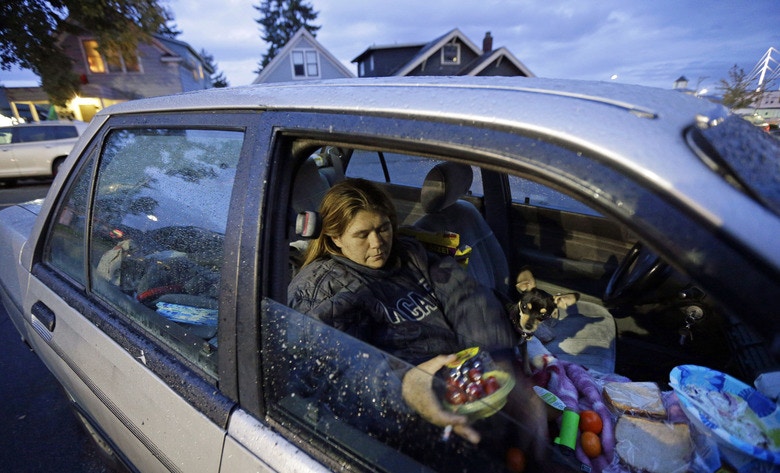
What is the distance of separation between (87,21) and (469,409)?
20.1 metres

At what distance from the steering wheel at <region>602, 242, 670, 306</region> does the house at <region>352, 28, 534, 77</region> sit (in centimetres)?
1885

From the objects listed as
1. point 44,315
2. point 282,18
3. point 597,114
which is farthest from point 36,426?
point 282,18

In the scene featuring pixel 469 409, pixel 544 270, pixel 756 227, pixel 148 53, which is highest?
pixel 148 53

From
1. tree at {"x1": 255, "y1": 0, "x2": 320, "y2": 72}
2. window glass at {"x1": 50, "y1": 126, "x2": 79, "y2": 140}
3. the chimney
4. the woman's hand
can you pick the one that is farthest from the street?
tree at {"x1": 255, "y1": 0, "x2": 320, "y2": 72}

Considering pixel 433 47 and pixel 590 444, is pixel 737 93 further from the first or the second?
pixel 590 444

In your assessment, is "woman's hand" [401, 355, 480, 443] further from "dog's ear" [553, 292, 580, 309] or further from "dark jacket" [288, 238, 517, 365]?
"dog's ear" [553, 292, 580, 309]

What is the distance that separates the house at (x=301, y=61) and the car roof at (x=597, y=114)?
75.0 feet

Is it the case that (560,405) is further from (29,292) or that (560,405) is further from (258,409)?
(29,292)

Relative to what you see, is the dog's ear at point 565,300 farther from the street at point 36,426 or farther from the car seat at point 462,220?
the street at point 36,426

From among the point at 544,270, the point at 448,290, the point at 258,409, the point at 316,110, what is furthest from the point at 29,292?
the point at 544,270

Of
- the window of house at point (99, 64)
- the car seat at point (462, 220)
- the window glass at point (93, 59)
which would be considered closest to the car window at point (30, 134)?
the window of house at point (99, 64)

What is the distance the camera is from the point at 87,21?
14.5 metres

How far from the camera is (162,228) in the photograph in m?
1.31

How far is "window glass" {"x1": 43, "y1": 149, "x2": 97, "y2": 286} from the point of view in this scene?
1.51m
